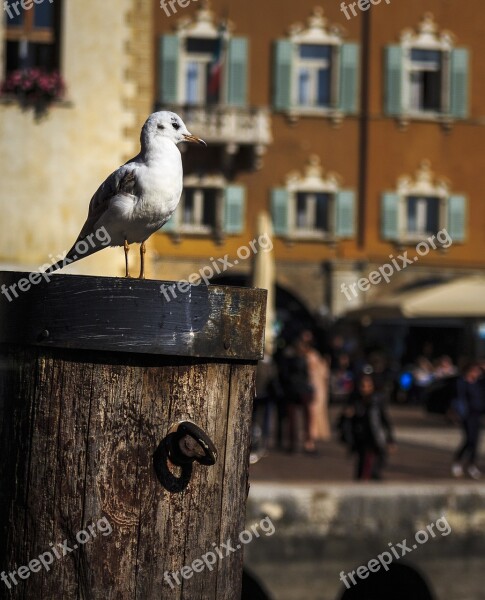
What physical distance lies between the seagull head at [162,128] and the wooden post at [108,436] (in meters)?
0.78

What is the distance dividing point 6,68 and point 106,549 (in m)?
12.3

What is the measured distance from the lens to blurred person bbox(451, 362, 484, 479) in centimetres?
1303

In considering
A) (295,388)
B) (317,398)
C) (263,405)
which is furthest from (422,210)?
(295,388)

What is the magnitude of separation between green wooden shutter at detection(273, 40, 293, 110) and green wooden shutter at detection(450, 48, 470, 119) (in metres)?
3.73

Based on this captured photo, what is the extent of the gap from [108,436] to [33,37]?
1214cm

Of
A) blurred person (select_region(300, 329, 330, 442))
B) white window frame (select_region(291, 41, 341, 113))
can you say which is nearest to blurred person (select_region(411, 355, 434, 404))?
white window frame (select_region(291, 41, 341, 113))

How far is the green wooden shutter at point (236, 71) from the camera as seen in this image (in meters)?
29.6

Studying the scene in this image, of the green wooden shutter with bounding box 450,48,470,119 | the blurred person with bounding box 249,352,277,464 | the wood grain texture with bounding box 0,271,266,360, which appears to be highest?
the green wooden shutter with bounding box 450,48,470,119

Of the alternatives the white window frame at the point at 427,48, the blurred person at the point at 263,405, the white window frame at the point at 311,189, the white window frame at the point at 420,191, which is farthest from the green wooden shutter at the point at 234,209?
the blurred person at the point at 263,405

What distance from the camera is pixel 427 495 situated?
368 inches

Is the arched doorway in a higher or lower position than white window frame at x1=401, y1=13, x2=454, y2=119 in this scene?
lower

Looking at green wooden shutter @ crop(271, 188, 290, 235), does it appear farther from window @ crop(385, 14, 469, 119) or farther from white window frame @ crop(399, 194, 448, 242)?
window @ crop(385, 14, 469, 119)

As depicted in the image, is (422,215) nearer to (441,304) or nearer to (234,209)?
(234,209)

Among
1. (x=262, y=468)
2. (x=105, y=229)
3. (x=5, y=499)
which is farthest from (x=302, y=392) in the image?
(x=5, y=499)
